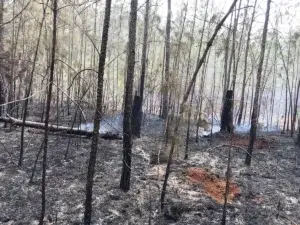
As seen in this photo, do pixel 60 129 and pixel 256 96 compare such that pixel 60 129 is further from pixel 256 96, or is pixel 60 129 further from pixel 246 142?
pixel 246 142

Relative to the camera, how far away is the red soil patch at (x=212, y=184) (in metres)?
11.2

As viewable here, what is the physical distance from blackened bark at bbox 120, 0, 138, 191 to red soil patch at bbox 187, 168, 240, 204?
238 cm

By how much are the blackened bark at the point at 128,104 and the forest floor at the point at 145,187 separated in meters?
0.51

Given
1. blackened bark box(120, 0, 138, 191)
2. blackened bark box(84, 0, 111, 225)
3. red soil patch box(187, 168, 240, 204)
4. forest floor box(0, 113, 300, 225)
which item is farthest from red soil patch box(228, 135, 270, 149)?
blackened bark box(84, 0, 111, 225)

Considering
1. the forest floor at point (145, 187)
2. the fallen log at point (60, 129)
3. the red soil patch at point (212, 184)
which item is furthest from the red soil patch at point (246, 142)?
the fallen log at point (60, 129)

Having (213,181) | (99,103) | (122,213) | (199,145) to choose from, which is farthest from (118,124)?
(99,103)

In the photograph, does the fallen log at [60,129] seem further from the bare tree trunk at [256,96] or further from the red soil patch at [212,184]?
the bare tree trunk at [256,96]

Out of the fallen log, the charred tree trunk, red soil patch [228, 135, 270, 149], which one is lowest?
red soil patch [228, 135, 270, 149]

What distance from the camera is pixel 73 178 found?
11562mm

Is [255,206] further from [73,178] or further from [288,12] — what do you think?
[288,12]

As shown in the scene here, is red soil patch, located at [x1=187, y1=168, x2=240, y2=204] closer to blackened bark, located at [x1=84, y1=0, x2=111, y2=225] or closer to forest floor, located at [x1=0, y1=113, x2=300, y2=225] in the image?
forest floor, located at [x1=0, y1=113, x2=300, y2=225]

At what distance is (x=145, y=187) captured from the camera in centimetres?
1125

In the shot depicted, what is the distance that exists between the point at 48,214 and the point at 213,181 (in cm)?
518

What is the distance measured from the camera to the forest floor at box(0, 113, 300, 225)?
32.3ft
